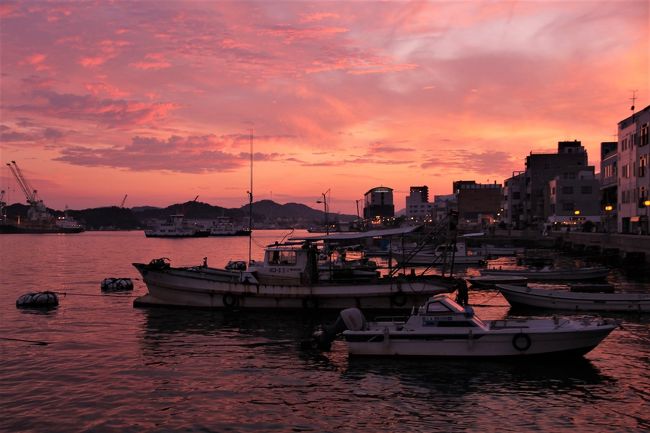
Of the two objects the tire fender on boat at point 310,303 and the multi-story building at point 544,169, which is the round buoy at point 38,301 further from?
the multi-story building at point 544,169

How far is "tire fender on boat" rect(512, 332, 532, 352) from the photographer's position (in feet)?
83.7

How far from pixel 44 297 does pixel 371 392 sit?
3351 centimetres

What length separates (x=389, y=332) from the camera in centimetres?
2652

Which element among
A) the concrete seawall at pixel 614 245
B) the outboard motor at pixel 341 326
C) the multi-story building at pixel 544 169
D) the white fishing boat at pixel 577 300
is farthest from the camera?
the multi-story building at pixel 544 169

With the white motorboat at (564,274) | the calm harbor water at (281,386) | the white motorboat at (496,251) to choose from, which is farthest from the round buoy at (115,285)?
the white motorboat at (496,251)

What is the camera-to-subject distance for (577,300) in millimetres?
39875

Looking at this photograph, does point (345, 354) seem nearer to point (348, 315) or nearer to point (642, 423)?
point (348, 315)

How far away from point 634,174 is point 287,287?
207 feet

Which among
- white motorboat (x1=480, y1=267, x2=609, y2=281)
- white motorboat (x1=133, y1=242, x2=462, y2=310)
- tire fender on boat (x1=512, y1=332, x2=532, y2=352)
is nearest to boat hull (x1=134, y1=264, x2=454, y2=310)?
white motorboat (x1=133, y1=242, x2=462, y2=310)

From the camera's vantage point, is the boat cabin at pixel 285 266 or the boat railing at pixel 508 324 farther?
the boat cabin at pixel 285 266

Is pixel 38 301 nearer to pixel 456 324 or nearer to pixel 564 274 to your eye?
pixel 456 324

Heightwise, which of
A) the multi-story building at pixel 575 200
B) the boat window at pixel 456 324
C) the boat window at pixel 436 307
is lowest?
the boat window at pixel 456 324

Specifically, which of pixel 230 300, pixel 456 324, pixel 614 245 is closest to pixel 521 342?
pixel 456 324

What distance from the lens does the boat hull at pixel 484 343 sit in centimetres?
2547
